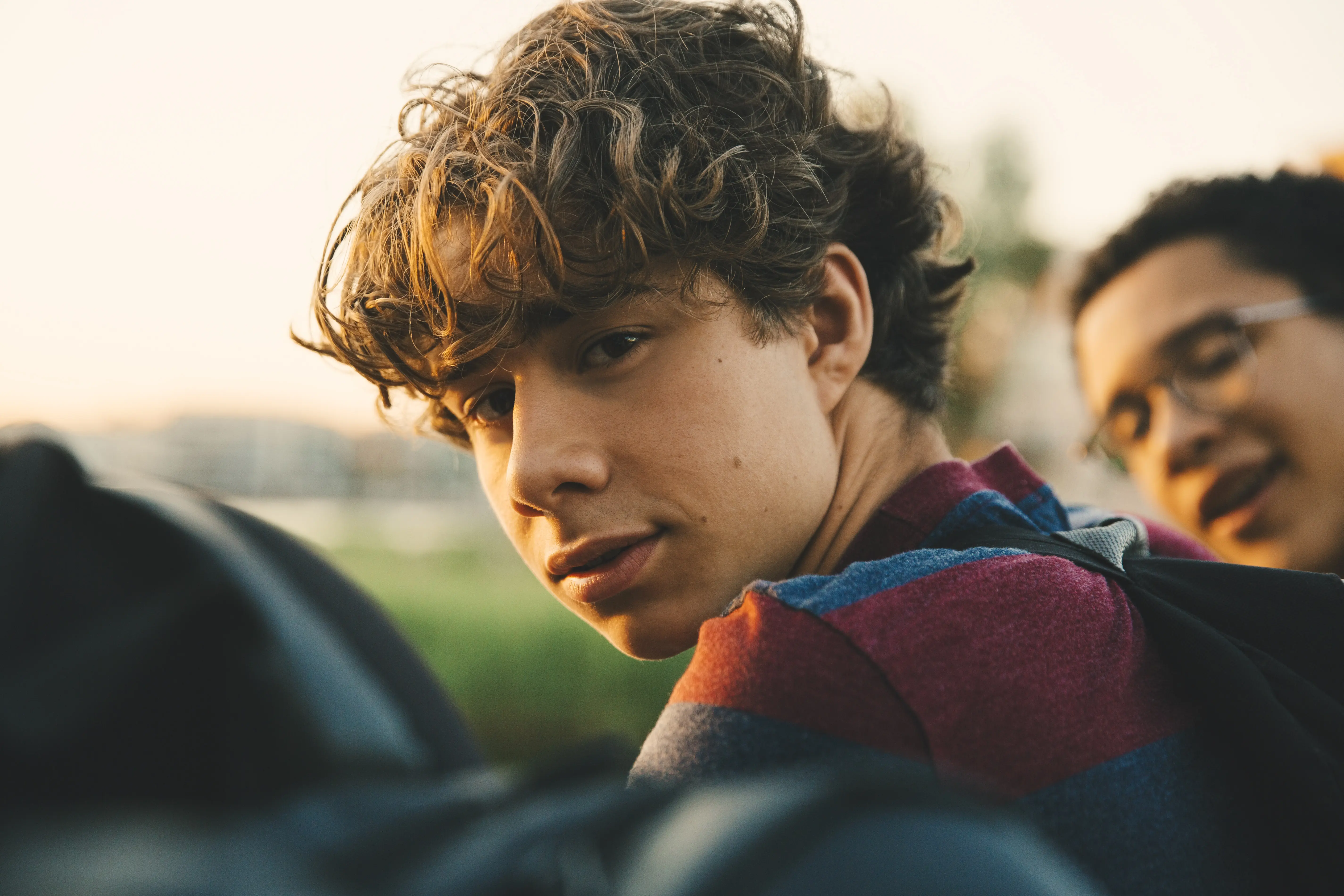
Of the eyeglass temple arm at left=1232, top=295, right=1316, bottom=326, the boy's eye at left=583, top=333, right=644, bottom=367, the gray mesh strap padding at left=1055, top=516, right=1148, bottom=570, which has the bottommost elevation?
the gray mesh strap padding at left=1055, top=516, right=1148, bottom=570

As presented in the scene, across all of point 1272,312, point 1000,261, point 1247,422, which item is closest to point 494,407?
point 1247,422

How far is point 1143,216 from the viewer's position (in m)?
3.19

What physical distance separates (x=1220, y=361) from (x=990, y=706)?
229 centimetres

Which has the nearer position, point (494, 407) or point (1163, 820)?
point (1163, 820)

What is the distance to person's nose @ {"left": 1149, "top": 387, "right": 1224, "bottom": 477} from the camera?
294cm

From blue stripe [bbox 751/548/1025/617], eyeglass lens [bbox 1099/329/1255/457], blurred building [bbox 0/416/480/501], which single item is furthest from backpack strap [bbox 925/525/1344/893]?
blurred building [bbox 0/416/480/501]

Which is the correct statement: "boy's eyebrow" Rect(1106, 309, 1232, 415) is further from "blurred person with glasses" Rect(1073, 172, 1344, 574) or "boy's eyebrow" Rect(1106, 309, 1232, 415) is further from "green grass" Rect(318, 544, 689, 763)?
"green grass" Rect(318, 544, 689, 763)

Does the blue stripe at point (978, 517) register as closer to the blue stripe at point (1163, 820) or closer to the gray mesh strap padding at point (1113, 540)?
the gray mesh strap padding at point (1113, 540)

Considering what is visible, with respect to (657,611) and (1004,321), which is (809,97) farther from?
(1004,321)

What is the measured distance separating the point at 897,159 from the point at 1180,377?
138 centimetres

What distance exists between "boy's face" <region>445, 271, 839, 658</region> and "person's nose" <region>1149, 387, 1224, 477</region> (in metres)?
1.84

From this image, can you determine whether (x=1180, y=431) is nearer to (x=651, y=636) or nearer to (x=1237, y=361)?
(x=1237, y=361)

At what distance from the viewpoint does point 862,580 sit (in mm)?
1185

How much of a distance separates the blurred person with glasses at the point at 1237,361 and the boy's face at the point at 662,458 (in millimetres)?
1852
